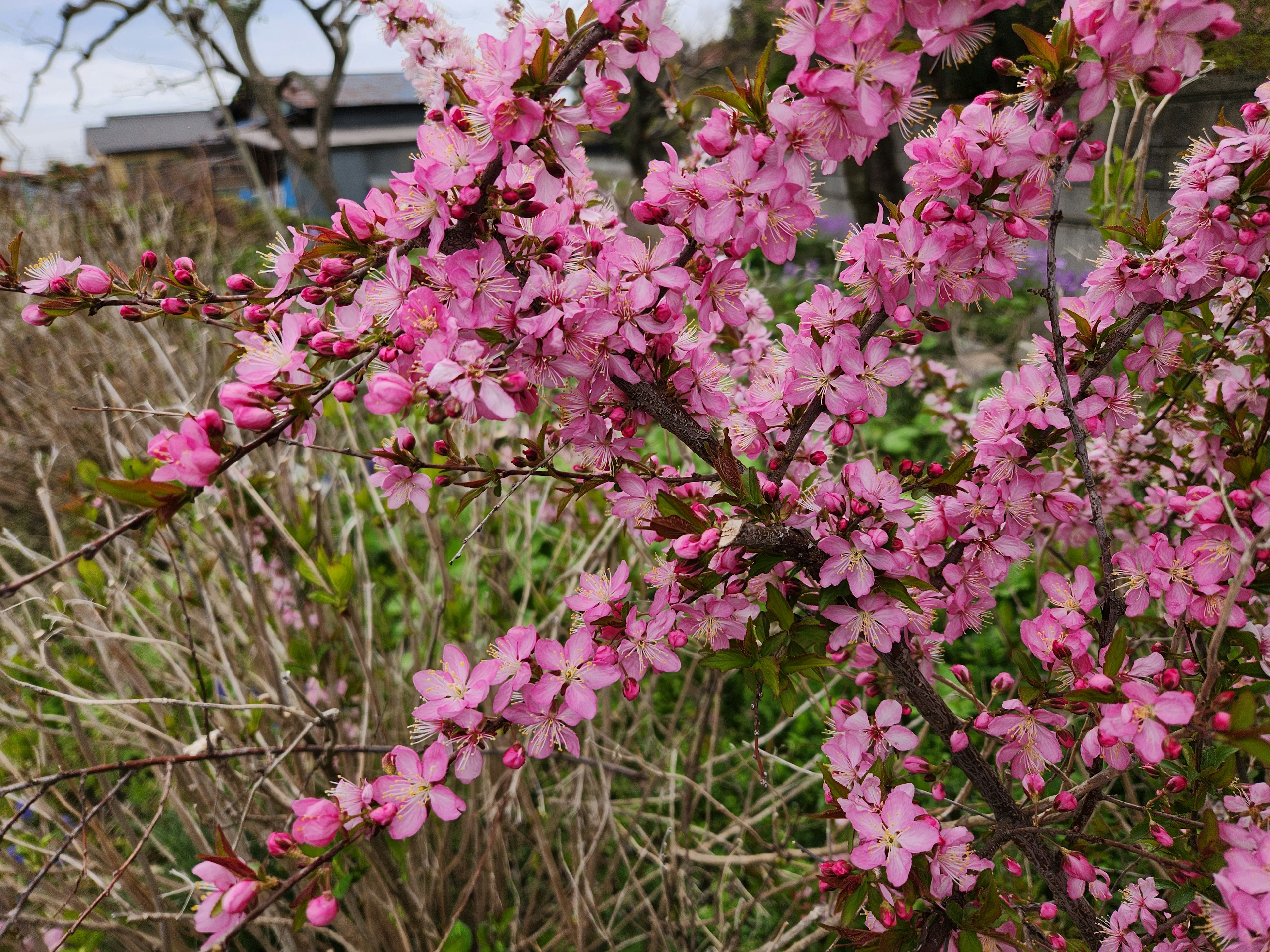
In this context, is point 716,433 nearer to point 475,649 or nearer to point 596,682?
point 596,682

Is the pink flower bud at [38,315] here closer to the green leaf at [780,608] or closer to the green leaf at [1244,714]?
the green leaf at [780,608]

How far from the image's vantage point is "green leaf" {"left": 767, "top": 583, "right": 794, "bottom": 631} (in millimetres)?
918

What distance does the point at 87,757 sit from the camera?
1.26 metres

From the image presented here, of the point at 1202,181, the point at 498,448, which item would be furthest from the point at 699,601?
the point at 498,448

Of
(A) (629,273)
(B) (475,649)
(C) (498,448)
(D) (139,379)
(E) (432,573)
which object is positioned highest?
(A) (629,273)

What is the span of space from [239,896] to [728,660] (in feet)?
1.89

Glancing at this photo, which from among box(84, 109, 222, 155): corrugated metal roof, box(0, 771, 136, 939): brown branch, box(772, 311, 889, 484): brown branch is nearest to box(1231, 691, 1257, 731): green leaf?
box(772, 311, 889, 484): brown branch

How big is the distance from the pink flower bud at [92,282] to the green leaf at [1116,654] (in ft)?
3.96

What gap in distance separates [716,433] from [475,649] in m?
1.14

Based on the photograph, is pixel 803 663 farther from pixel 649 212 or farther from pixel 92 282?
pixel 92 282

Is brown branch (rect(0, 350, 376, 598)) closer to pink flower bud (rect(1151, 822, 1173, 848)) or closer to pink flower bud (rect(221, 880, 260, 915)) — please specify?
pink flower bud (rect(221, 880, 260, 915))

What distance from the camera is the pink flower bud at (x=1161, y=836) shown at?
34.4 inches

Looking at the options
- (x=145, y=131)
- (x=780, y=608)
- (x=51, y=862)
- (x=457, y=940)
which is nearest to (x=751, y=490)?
(x=780, y=608)

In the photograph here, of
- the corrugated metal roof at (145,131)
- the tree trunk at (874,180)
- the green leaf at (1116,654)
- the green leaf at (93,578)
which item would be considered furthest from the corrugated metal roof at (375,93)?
the green leaf at (1116,654)
